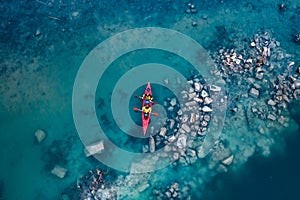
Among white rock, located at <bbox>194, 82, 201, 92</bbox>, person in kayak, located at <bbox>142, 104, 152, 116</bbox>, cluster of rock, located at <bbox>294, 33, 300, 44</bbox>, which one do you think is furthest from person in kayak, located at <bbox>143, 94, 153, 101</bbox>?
cluster of rock, located at <bbox>294, 33, 300, 44</bbox>

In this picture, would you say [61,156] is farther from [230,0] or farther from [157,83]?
[230,0]

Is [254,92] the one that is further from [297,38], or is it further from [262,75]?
[297,38]

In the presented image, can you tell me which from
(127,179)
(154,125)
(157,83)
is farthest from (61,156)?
(157,83)

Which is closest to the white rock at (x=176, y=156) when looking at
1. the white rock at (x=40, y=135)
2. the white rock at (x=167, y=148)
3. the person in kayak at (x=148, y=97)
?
the white rock at (x=167, y=148)

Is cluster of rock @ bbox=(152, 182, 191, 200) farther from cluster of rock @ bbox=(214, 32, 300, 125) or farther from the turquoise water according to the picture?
cluster of rock @ bbox=(214, 32, 300, 125)

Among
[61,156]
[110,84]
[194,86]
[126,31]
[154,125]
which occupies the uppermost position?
[126,31]

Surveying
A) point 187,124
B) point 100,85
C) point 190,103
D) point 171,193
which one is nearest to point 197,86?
point 190,103

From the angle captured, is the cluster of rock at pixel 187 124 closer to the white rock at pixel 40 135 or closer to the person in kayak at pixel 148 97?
the person in kayak at pixel 148 97
